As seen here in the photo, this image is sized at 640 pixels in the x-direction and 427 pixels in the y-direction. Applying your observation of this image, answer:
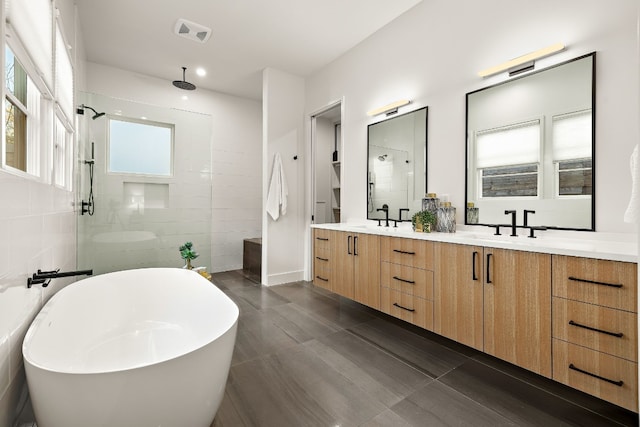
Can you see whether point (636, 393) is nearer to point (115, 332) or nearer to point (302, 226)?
point (115, 332)

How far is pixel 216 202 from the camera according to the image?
453 cm

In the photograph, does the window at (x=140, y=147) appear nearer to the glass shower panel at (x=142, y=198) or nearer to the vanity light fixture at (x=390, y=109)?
the glass shower panel at (x=142, y=198)

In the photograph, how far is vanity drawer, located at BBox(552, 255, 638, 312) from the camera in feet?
3.96

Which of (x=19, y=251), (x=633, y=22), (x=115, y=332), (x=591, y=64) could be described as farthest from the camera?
(x=115, y=332)

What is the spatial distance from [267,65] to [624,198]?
12.1 ft

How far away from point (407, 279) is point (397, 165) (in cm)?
120

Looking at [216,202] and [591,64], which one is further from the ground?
[591,64]

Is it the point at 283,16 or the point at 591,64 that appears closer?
the point at 591,64

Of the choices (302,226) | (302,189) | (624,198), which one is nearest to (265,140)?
(302,189)

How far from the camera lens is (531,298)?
1497 mm

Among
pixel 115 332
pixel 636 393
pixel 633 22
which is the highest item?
pixel 633 22

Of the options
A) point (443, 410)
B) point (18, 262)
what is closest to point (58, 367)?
point (18, 262)

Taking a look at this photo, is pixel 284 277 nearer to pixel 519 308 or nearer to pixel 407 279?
pixel 407 279

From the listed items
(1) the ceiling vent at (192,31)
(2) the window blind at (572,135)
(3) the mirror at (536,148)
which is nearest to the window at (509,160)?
(3) the mirror at (536,148)
